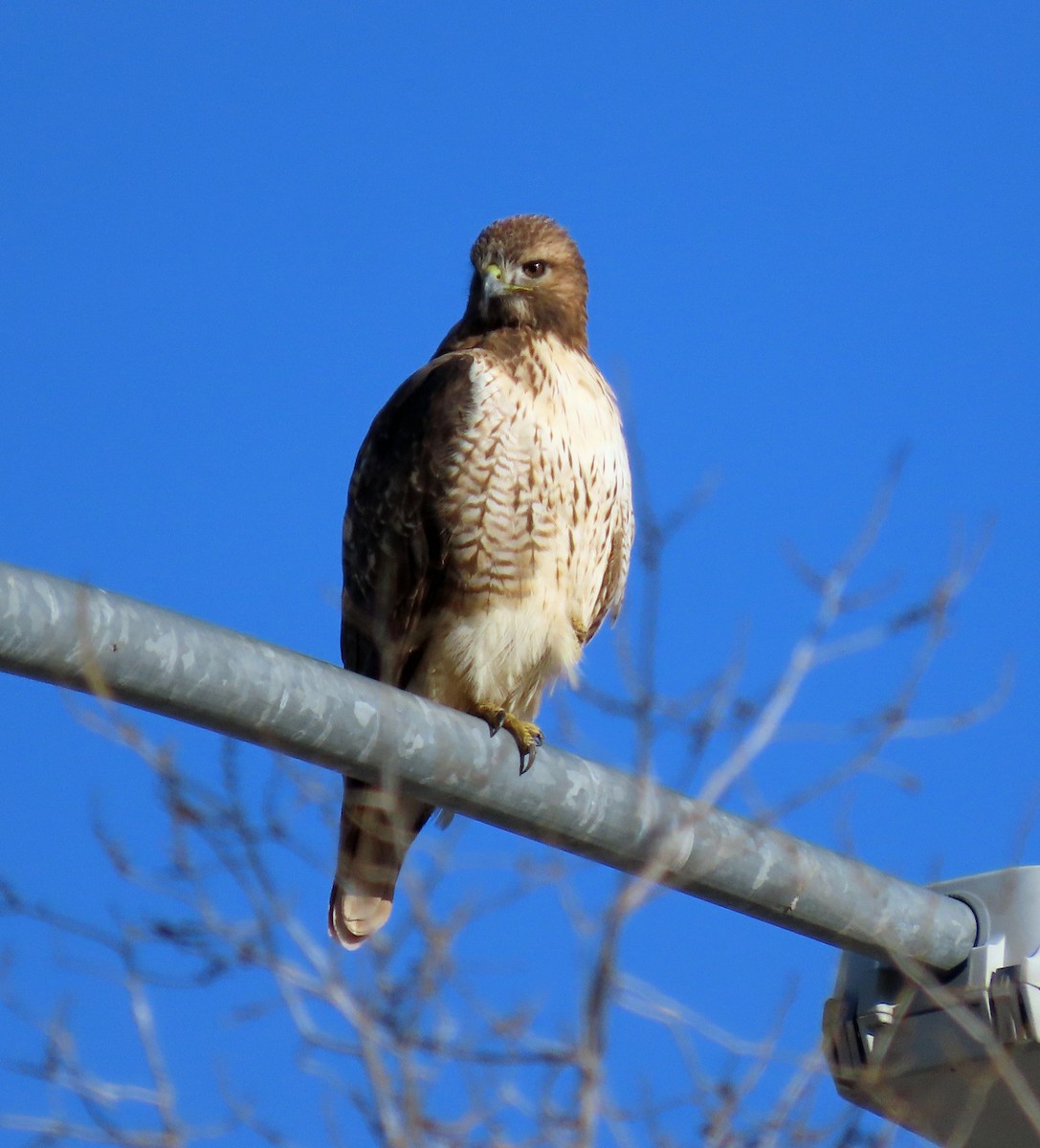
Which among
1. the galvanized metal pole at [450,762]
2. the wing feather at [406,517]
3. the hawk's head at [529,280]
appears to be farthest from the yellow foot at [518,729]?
the hawk's head at [529,280]

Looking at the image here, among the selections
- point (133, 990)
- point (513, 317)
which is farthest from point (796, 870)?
point (513, 317)

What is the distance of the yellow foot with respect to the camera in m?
2.80

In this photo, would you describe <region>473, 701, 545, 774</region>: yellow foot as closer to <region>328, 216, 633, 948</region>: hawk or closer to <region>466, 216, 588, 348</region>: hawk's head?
<region>328, 216, 633, 948</region>: hawk

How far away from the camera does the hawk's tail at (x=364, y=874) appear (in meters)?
4.39

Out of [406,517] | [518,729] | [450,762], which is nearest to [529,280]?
[406,517]

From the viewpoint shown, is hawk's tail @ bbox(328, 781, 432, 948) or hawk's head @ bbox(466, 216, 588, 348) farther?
hawk's head @ bbox(466, 216, 588, 348)

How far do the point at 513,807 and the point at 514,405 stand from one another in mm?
2186

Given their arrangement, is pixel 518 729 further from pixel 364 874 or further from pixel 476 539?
pixel 476 539

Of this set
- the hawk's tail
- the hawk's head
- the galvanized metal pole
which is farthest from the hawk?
the galvanized metal pole

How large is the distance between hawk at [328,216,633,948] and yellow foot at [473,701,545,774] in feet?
0.18

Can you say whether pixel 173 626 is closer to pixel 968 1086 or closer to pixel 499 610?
pixel 968 1086

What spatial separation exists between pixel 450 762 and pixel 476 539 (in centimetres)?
202

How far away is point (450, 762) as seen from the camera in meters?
2.68

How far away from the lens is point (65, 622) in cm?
223
